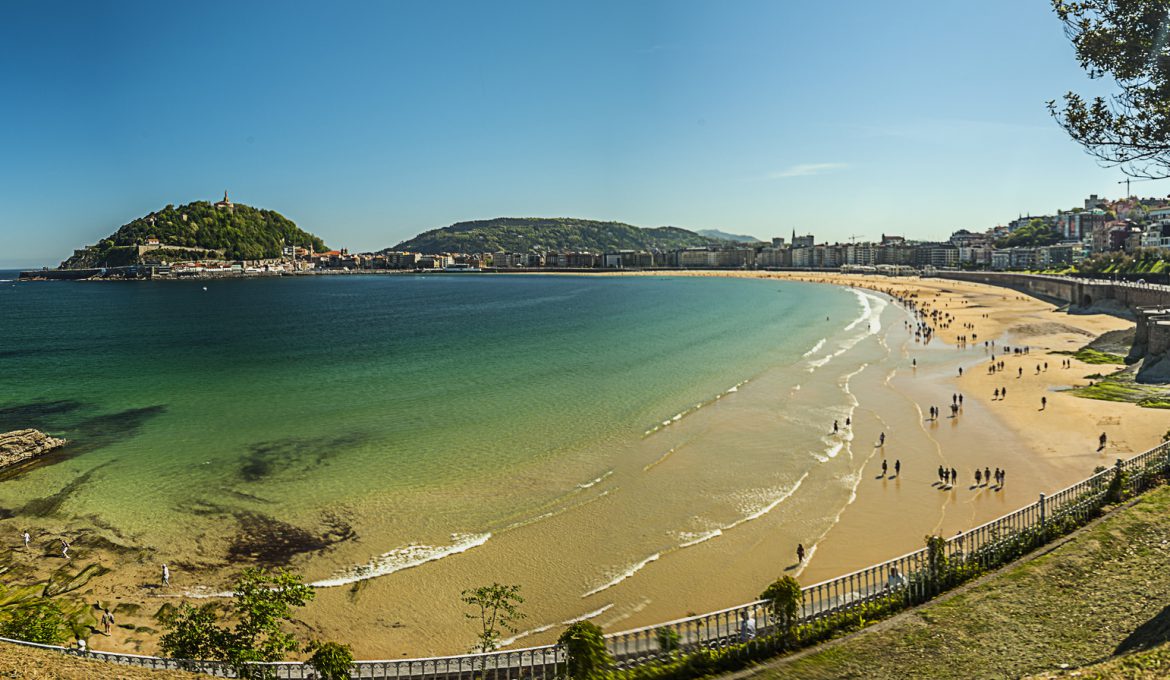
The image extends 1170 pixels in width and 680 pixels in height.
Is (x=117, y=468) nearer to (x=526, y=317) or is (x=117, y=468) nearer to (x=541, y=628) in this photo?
(x=541, y=628)

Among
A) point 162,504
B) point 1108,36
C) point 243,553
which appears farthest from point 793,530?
point 162,504

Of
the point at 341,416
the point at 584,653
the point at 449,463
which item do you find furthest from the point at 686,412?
the point at 584,653

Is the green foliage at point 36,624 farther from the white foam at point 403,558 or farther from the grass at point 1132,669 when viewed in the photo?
the grass at point 1132,669

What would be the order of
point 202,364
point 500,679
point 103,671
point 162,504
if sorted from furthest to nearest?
point 202,364 < point 162,504 < point 500,679 < point 103,671

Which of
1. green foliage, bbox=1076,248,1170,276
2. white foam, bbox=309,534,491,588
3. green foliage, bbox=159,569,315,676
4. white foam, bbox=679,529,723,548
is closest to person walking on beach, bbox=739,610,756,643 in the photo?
green foliage, bbox=159,569,315,676

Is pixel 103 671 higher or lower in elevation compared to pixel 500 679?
higher

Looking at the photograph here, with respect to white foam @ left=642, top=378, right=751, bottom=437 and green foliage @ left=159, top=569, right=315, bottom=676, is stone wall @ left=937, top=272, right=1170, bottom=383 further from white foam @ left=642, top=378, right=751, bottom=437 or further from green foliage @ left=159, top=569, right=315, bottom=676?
green foliage @ left=159, top=569, right=315, bottom=676
